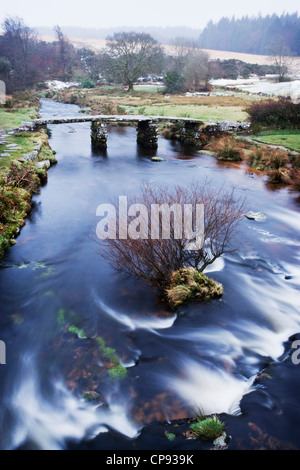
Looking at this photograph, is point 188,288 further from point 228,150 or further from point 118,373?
point 228,150

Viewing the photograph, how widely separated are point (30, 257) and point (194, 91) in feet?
168

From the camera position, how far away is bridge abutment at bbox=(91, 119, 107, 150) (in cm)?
2064

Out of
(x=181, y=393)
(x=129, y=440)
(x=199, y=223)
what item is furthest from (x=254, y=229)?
(x=129, y=440)

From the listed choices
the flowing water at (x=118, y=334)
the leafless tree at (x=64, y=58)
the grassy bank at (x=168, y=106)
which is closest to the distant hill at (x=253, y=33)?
the leafless tree at (x=64, y=58)

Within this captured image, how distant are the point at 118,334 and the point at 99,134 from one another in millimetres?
16846

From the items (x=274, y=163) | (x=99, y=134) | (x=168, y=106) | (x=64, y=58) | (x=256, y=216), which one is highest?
(x=64, y=58)

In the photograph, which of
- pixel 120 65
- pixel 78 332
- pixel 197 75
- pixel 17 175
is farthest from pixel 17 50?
pixel 78 332

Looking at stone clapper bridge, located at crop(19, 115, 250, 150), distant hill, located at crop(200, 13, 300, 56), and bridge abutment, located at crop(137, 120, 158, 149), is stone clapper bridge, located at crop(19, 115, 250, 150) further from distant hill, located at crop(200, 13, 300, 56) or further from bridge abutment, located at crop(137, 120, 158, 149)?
distant hill, located at crop(200, 13, 300, 56)

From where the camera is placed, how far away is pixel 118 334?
21.7 feet

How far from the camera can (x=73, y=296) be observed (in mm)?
7777

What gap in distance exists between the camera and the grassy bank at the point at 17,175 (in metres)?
10.4

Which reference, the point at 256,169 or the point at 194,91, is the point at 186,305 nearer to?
the point at 256,169

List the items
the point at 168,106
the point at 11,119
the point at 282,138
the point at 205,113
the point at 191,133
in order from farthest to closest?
1. the point at 168,106
2. the point at 205,113
3. the point at 11,119
4. the point at 191,133
5. the point at 282,138

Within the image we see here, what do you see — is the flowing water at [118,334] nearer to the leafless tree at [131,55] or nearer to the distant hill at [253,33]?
the leafless tree at [131,55]
